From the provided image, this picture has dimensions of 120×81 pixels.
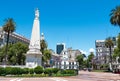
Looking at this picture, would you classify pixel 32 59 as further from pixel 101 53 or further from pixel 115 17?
pixel 101 53

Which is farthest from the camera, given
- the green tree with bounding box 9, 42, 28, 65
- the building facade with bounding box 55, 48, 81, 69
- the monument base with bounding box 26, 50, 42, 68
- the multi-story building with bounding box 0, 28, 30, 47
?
the building facade with bounding box 55, 48, 81, 69

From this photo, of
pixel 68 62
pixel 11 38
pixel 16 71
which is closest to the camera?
pixel 16 71

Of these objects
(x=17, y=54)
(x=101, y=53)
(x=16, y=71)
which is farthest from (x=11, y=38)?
(x=16, y=71)

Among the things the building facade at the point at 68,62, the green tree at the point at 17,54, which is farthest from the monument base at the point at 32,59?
the building facade at the point at 68,62

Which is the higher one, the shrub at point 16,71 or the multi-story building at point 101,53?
the multi-story building at point 101,53

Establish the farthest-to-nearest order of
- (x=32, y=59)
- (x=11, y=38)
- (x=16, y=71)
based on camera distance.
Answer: (x=11, y=38) < (x=32, y=59) < (x=16, y=71)

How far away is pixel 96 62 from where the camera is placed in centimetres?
15425

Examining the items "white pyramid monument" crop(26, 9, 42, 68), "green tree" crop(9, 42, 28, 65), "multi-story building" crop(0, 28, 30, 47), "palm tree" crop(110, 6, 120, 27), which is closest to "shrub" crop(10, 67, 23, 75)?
"white pyramid monument" crop(26, 9, 42, 68)

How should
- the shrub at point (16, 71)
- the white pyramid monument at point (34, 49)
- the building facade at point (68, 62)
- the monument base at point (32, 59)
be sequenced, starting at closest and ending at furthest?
the shrub at point (16, 71) < the white pyramid monument at point (34, 49) < the monument base at point (32, 59) < the building facade at point (68, 62)

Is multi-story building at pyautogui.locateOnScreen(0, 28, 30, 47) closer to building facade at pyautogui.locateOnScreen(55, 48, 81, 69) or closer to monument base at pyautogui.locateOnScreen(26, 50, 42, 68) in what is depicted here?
building facade at pyautogui.locateOnScreen(55, 48, 81, 69)

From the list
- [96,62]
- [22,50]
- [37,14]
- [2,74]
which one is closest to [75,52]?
[96,62]

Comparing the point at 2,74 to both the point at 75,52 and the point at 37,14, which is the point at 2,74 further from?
the point at 75,52

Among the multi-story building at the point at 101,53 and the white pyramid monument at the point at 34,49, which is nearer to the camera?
the white pyramid monument at the point at 34,49

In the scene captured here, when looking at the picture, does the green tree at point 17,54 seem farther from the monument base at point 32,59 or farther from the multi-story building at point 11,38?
the monument base at point 32,59
